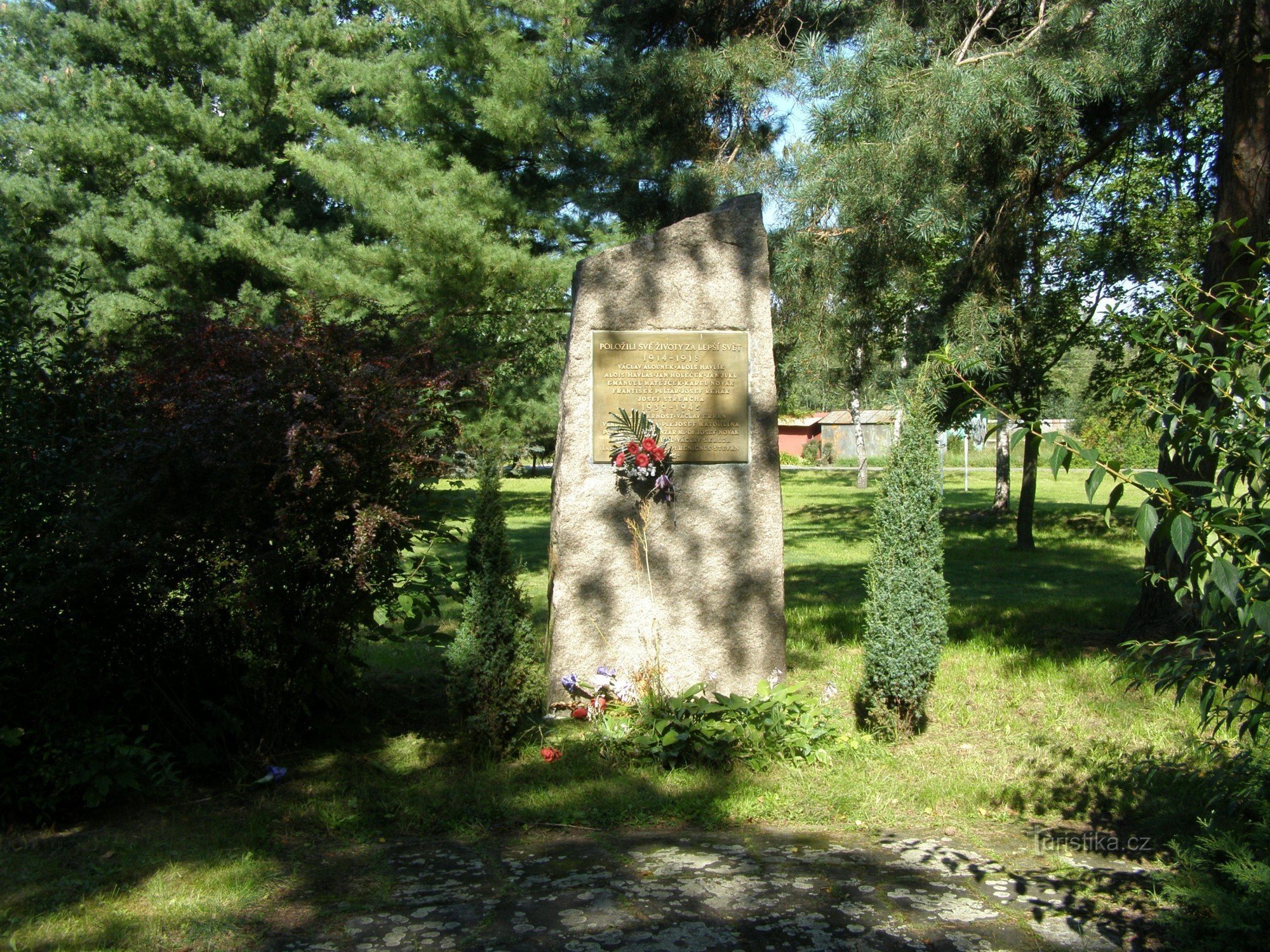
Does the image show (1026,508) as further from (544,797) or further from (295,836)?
(295,836)

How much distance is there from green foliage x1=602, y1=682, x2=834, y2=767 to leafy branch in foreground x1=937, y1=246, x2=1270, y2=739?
7.15 feet

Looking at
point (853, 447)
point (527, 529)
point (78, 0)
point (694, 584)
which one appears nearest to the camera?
point (694, 584)

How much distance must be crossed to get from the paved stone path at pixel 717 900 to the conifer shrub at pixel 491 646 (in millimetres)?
877

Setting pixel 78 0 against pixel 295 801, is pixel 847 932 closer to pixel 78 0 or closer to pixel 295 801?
pixel 295 801

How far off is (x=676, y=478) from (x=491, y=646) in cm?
147

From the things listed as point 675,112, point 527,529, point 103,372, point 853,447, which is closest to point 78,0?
point 527,529

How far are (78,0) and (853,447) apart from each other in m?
36.4

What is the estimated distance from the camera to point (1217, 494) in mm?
2488

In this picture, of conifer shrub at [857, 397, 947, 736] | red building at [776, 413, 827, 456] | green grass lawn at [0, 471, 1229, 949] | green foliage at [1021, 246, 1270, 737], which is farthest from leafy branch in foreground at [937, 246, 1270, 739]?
red building at [776, 413, 827, 456]

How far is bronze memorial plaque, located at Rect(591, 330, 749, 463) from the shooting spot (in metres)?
5.50

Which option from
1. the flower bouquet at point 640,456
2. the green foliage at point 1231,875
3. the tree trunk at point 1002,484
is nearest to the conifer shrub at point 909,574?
the flower bouquet at point 640,456

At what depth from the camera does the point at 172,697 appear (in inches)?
179

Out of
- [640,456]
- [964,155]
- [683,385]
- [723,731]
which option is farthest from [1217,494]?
[964,155]

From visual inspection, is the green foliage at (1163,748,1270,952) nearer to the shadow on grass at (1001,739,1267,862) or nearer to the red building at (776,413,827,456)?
the shadow on grass at (1001,739,1267,862)
